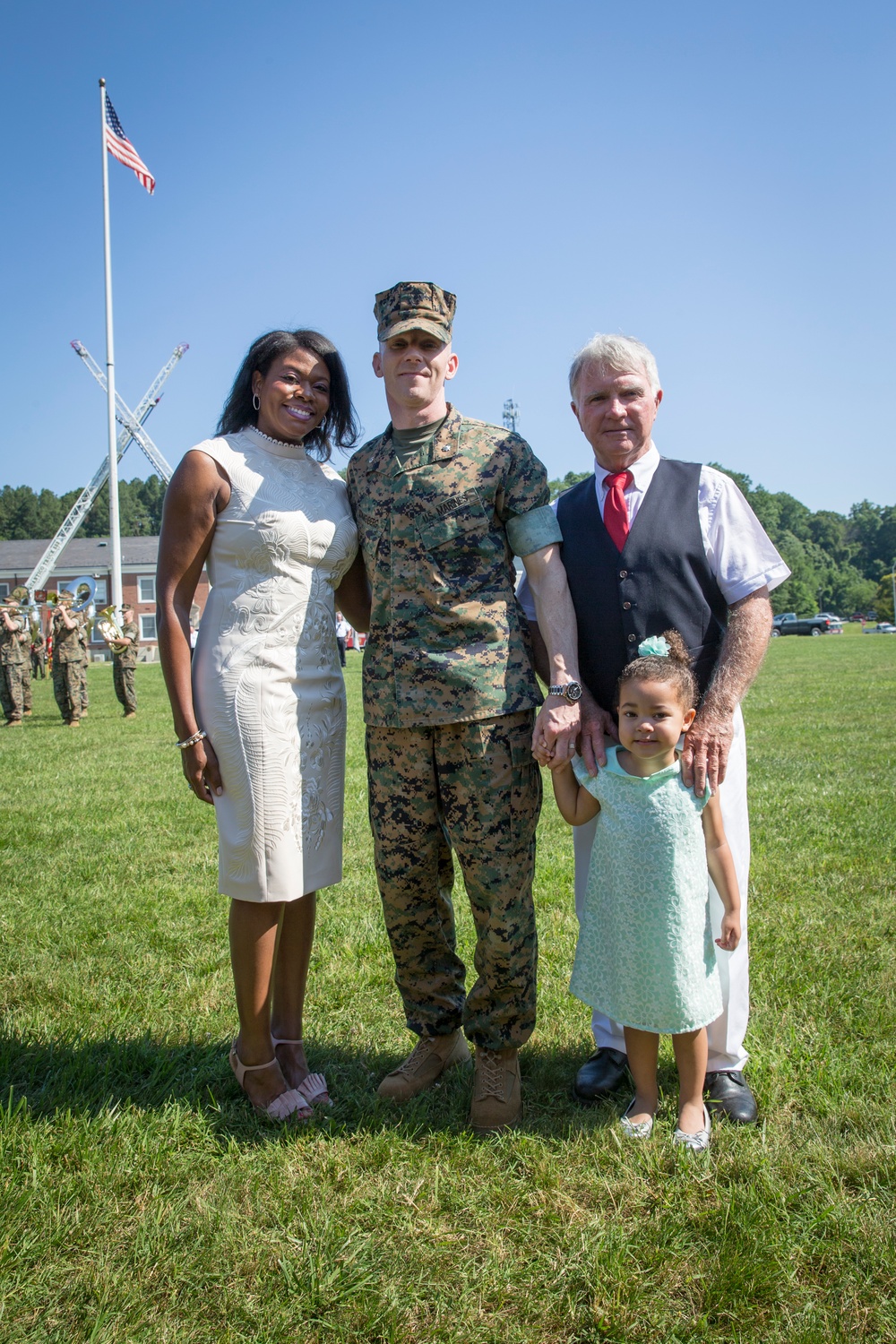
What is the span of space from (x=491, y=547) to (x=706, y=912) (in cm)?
130

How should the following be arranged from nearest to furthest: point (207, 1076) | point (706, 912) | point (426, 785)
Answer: point (706, 912) < point (426, 785) < point (207, 1076)

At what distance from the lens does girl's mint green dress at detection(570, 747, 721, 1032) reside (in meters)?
2.56

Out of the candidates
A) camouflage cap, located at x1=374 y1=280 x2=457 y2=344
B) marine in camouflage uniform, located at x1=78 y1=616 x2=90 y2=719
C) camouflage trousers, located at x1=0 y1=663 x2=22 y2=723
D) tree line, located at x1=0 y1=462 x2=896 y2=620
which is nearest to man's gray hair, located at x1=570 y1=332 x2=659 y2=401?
camouflage cap, located at x1=374 y1=280 x2=457 y2=344

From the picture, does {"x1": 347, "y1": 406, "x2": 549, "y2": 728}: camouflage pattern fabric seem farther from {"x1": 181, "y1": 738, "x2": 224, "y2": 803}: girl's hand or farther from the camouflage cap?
{"x1": 181, "y1": 738, "x2": 224, "y2": 803}: girl's hand

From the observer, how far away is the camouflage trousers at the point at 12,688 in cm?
1622

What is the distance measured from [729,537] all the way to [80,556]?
228 ft

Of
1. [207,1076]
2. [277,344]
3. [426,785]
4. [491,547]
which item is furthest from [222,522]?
[207,1076]

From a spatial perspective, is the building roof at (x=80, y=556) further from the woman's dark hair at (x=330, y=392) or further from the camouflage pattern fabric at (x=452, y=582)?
the camouflage pattern fabric at (x=452, y=582)

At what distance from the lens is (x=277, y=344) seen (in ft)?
9.63

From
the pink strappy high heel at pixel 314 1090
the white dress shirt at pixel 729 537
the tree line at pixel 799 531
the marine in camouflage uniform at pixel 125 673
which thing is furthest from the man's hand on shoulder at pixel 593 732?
the tree line at pixel 799 531

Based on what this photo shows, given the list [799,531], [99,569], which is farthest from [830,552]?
[99,569]

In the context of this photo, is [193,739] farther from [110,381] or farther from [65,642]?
[110,381]

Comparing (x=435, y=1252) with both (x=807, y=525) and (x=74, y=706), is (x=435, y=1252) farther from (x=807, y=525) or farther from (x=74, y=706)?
(x=807, y=525)

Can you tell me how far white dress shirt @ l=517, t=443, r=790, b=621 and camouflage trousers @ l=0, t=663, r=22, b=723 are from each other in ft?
52.0
